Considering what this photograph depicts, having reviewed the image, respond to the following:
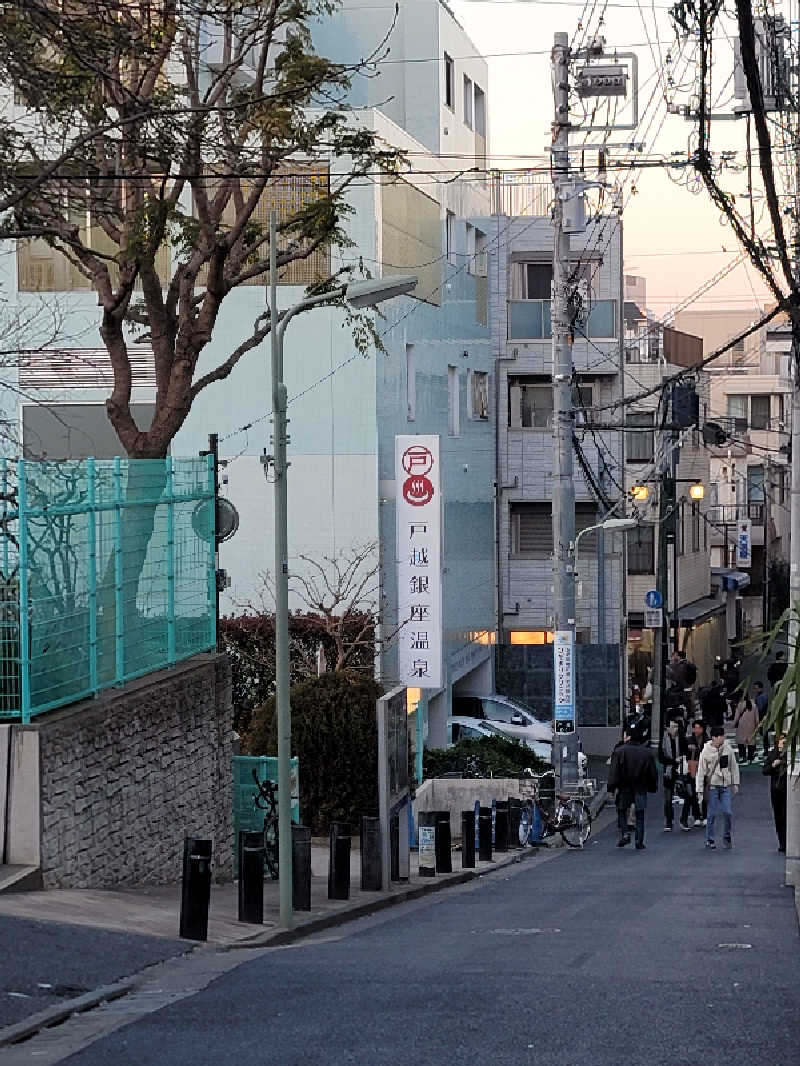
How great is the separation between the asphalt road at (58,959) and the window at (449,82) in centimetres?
3269

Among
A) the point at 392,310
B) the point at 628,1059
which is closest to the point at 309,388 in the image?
the point at 392,310

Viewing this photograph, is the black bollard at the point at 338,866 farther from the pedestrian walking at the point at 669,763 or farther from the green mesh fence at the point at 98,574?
the pedestrian walking at the point at 669,763

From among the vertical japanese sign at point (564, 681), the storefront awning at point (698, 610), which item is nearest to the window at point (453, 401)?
the vertical japanese sign at point (564, 681)

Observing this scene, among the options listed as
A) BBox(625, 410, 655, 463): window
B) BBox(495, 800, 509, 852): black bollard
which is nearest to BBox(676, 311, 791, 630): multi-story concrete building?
BBox(625, 410, 655, 463): window

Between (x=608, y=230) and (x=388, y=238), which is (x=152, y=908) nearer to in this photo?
(x=388, y=238)

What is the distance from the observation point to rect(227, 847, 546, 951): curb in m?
14.9

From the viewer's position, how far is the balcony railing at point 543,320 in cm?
Answer: 4606

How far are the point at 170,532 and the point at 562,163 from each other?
1311 cm

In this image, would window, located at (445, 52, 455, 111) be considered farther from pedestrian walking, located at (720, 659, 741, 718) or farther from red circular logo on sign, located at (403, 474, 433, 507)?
pedestrian walking, located at (720, 659, 741, 718)

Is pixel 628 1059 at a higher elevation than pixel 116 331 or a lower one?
lower

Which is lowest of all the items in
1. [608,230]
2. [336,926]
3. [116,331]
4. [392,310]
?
[336,926]

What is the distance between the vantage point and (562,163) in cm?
2977

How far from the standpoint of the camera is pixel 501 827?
1065 inches

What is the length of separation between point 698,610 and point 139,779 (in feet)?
142
